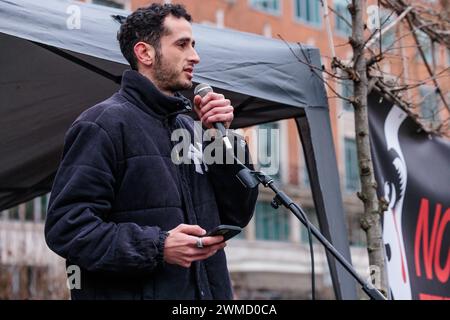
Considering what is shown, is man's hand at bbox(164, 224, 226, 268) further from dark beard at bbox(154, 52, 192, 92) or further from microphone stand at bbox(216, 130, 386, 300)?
dark beard at bbox(154, 52, 192, 92)

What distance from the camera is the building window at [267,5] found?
108 ft

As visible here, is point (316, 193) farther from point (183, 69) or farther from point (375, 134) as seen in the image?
point (183, 69)

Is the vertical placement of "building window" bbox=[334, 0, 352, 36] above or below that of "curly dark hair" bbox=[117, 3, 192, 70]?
above

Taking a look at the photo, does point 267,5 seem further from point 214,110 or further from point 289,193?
point 214,110

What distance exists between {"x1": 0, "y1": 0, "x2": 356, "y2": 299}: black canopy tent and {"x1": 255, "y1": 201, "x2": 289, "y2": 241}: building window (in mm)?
26713

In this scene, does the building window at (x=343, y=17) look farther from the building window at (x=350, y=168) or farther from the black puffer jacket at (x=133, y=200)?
the building window at (x=350, y=168)

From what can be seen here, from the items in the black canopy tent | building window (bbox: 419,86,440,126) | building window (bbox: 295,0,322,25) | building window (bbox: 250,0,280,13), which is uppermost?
building window (bbox: 295,0,322,25)

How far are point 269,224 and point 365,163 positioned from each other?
2777cm

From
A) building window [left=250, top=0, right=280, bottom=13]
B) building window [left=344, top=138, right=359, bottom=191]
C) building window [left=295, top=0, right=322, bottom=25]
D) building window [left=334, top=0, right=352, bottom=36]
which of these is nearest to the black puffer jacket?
building window [left=334, top=0, right=352, bottom=36]

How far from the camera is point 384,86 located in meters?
5.96

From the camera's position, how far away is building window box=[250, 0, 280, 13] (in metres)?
32.9

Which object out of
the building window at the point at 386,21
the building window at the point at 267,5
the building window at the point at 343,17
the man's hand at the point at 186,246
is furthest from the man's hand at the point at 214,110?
the building window at the point at 267,5

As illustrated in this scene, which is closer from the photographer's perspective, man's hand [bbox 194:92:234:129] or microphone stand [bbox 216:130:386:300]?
microphone stand [bbox 216:130:386:300]
